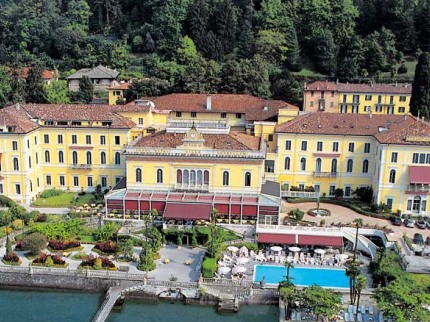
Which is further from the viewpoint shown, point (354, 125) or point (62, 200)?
point (354, 125)

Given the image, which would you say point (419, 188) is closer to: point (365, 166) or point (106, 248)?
point (365, 166)

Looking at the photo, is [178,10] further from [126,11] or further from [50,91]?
[50,91]

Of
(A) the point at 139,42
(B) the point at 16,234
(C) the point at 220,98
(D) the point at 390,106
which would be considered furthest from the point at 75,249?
(A) the point at 139,42

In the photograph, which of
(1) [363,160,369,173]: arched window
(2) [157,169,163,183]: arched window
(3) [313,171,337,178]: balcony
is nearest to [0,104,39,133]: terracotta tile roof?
(2) [157,169,163,183]: arched window

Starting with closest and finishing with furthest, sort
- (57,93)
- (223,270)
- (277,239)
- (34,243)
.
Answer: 1. (223,270)
2. (34,243)
3. (277,239)
4. (57,93)

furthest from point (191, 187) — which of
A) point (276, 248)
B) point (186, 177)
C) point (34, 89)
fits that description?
point (34, 89)

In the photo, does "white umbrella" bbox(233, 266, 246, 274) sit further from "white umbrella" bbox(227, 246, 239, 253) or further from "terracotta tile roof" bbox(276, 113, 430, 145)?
"terracotta tile roof" bbox(276, 113, 430, 145)
